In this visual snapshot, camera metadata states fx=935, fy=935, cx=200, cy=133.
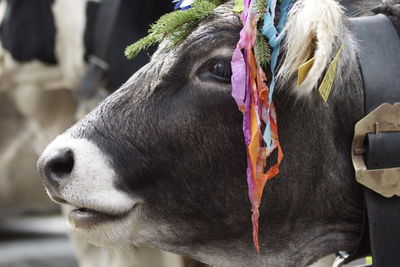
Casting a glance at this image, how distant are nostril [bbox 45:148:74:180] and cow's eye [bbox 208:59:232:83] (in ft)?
1.35

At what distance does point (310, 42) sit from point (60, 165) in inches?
27.0

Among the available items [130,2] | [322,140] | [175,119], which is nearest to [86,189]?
[175,119]

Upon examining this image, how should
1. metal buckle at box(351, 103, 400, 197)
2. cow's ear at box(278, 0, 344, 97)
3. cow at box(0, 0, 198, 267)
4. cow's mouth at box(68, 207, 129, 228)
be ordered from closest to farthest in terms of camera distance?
cow's ear at box(278, 0, 344, 97)
metal buckle at box(351, 103, 400, 197)
cow's mouth at box(68, 207, 129, 228)
cow at box(0, 0, 198, 267)

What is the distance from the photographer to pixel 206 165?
7.74ft

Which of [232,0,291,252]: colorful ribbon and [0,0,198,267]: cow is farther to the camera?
[0,0,198,267]: cow

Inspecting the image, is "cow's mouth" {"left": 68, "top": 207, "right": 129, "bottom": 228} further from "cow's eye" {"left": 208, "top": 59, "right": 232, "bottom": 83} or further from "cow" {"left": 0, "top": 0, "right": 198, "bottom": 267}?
"cow" {"left": 0, "top": 0, "right": 198, "bottom": 267}

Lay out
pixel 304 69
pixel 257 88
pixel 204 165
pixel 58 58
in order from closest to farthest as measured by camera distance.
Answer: pixel 304 69, pixel 257 88, pixel 204 165, pixel 58 58

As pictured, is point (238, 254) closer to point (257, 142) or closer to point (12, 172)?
point (257, 142)

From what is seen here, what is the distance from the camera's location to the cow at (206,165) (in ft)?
7.58

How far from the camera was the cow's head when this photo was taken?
2311 millimetres

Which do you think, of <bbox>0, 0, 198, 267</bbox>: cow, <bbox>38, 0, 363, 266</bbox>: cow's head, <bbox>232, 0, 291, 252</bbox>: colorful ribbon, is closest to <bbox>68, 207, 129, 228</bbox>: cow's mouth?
<bbox>38, 0, 363, 266</bbox>: cow's head

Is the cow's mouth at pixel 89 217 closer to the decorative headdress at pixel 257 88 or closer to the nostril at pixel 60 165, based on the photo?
the nostril at pixel 60 165

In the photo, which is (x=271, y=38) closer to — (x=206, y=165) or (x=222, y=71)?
(x=222, y=71)

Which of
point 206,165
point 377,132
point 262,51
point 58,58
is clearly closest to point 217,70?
point 262,51
